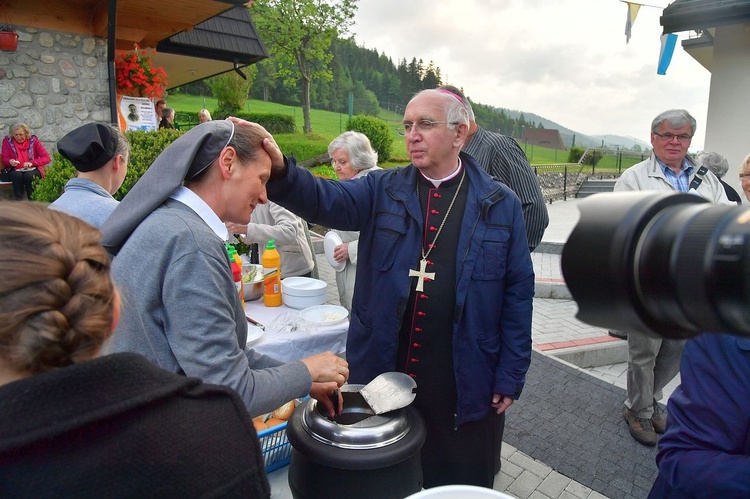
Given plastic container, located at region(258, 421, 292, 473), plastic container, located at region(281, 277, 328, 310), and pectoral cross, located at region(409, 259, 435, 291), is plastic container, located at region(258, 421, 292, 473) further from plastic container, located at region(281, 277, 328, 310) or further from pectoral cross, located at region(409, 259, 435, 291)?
plastic container, located at region(281, 277, 328, 310)

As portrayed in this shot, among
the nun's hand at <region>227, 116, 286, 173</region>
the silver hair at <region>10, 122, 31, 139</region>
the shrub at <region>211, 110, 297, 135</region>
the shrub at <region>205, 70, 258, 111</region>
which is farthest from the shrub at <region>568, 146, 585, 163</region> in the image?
the nun's hand at <region>227, 116, 286, 173</region>

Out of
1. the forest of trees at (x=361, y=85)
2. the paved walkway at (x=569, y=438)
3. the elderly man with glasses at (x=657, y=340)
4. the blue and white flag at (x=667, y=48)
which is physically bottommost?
the paved walkway at (x=569, y=438)

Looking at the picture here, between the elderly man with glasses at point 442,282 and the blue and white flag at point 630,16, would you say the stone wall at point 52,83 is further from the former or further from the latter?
the blue and white flag at point 630,16

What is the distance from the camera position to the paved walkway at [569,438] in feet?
10.4

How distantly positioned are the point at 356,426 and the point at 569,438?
2.69m

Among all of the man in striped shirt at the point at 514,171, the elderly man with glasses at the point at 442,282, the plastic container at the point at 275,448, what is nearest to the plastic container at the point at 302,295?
the elderly man with glasses at the point at 442,282

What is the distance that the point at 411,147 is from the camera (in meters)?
2.52

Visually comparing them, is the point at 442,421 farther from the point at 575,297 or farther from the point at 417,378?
the point at 575,297

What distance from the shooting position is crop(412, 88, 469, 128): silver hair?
2.48m

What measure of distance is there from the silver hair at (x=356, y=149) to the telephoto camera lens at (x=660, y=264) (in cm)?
325

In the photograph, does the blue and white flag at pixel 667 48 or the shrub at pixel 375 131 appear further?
the shrub at pixel 375 131

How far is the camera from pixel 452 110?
2486 mm

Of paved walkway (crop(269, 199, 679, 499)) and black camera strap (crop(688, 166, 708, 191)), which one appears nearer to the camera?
paved walkway (crop(269, 199, 679, 499))

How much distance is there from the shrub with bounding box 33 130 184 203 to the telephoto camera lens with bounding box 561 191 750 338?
5488 millimetres
